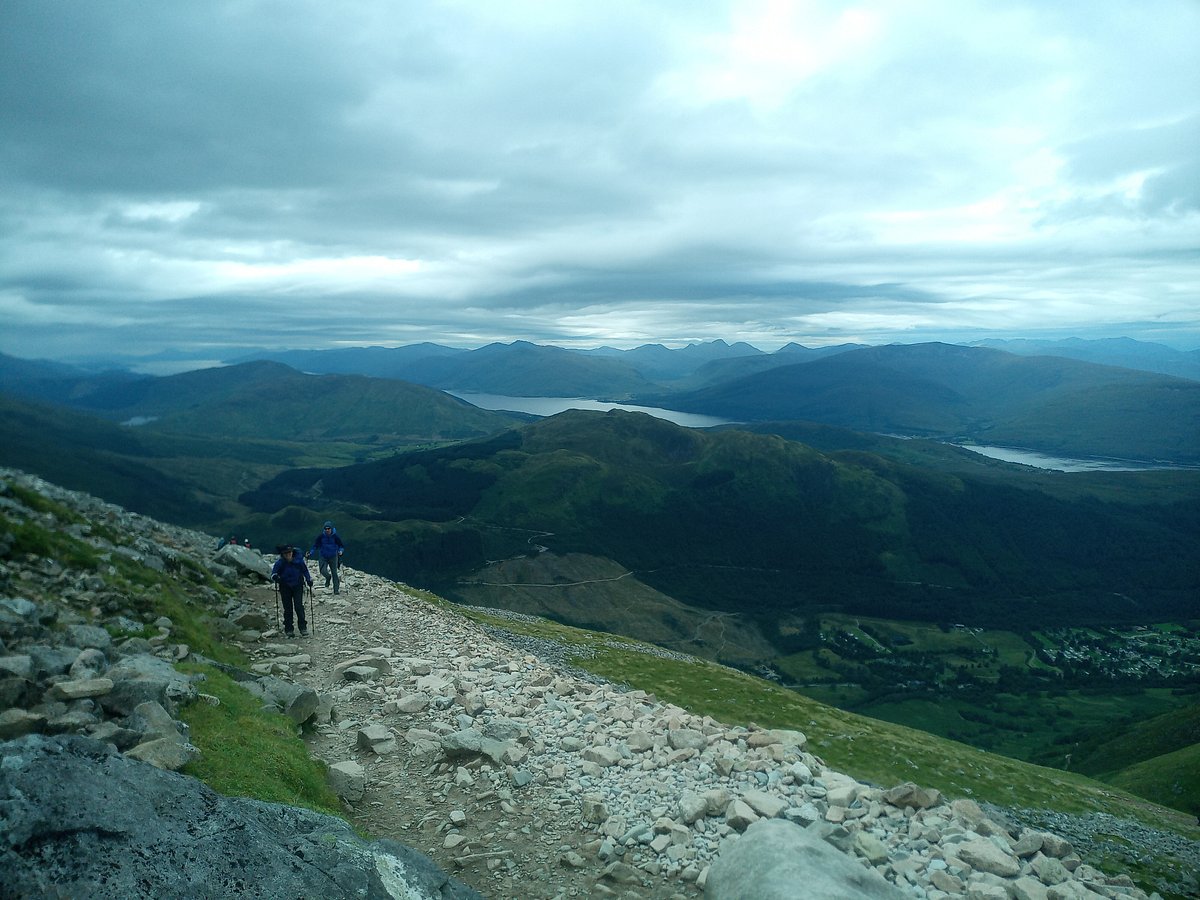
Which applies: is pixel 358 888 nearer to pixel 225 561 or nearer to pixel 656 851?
pixel 656 851

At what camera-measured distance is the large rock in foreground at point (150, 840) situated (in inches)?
242

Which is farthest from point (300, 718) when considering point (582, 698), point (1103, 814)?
point (1103, 814)

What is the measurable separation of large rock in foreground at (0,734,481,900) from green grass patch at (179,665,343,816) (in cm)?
266

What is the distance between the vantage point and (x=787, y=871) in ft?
31.9

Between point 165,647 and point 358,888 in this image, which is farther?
point 165,647

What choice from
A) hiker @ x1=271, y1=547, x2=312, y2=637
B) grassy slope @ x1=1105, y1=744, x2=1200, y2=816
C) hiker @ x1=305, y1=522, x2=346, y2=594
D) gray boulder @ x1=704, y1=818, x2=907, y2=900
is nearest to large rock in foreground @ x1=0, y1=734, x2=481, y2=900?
gray boulder @ x1=704, y1=818, x2=907, y2=900

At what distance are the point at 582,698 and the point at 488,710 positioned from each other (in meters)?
3.50

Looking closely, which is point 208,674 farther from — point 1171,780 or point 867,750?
point 1171,780

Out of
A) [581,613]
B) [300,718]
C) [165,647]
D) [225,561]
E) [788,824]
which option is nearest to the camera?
[788,824]

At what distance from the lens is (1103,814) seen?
31469mm

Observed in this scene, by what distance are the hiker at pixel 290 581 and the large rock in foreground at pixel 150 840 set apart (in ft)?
49.0

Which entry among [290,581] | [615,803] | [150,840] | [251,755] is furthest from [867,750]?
[150,840]

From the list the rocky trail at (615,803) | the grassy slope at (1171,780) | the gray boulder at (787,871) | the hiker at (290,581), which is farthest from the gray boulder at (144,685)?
the grassy slope at (1171,780)

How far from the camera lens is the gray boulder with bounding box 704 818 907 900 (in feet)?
30.8
